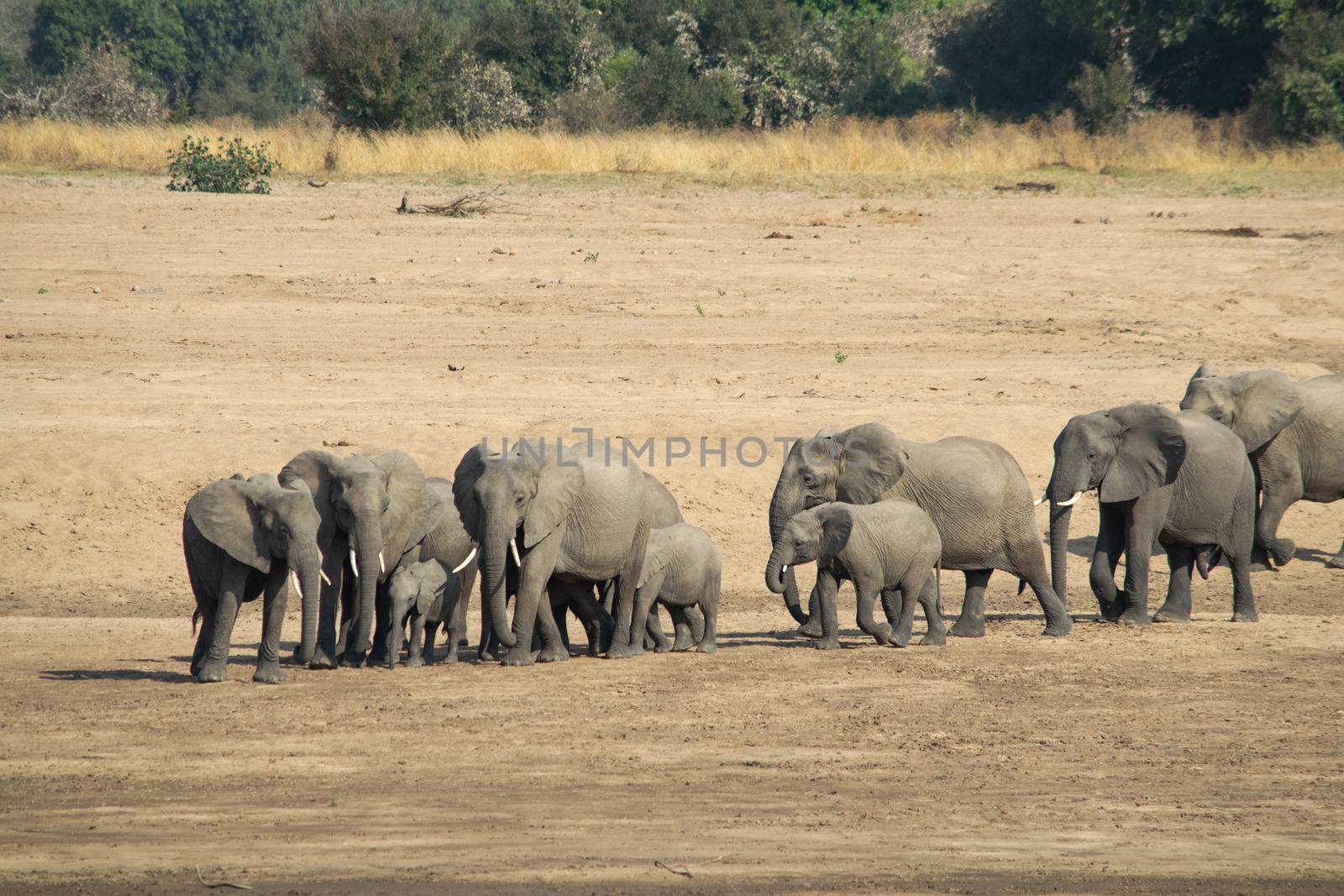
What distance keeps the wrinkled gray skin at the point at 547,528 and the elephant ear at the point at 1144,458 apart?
3.63m

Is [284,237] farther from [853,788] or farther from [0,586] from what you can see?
[853,788]

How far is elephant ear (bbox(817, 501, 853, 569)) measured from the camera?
11820 millimetres

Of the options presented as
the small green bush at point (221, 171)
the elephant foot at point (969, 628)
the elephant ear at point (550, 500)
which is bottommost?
the elephant foot at point (969, 628)

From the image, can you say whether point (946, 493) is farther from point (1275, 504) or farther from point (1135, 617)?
point (1275, 504)

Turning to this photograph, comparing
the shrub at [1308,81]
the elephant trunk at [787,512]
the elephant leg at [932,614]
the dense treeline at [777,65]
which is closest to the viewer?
the elephant leg at [932,614]

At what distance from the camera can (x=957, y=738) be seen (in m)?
9.55

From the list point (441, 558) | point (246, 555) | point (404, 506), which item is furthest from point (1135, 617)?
point (246, 555)

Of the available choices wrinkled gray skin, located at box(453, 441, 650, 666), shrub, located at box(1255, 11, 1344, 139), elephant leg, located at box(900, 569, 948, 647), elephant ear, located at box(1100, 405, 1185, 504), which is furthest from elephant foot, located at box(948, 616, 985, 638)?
shrub, located at box(1255, 11, 1344, 139)

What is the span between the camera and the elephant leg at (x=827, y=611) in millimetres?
12047

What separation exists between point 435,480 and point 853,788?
5214 millimetres

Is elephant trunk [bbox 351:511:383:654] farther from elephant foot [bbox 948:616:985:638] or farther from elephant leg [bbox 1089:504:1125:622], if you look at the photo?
elephant leg [bbox 1089:504:1125:622]

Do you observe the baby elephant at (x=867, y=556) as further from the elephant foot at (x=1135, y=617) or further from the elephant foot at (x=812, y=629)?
the elephant foot at (x=1135, y=617)

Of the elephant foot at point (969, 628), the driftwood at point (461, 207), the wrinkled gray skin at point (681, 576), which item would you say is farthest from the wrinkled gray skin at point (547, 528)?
the driftwood at point (461, 207)

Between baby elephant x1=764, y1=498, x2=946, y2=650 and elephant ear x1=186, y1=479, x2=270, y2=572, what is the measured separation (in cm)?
337
